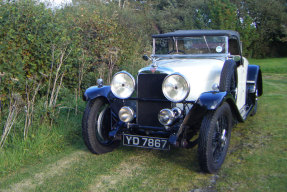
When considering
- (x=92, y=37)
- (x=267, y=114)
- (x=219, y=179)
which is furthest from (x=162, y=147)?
(x=92, y=37)

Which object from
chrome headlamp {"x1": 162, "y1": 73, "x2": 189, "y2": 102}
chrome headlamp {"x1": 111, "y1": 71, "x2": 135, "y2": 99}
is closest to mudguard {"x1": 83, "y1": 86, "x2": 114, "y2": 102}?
chrome headlamp {"x1": 111, "y1": 71, "x2": 135, "y2": 99}

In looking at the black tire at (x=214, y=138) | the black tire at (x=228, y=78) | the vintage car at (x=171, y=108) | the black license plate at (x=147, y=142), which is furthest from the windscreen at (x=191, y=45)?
the black license plate at (x=147, y=142)

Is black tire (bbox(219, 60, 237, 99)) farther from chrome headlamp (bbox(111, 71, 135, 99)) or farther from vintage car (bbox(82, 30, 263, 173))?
chrome headlamp (bbox(111, 71, 135, 99))

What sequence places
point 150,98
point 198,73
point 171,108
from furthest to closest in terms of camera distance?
point 198,73, point 150,98, point 171,108

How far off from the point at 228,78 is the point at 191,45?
1.37 meters

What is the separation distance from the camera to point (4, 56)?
15.6ft

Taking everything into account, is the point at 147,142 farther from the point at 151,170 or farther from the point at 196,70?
the point at 196,70

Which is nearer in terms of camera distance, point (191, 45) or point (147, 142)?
point (147, 142)

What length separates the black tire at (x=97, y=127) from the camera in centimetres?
421

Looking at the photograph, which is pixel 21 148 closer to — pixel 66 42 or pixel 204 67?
pixel 66 42

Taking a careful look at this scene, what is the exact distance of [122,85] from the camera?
4.20m

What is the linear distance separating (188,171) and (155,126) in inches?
27.2

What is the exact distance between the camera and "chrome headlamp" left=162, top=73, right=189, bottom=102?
149 inches

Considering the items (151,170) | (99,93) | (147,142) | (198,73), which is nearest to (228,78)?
(198,73)
